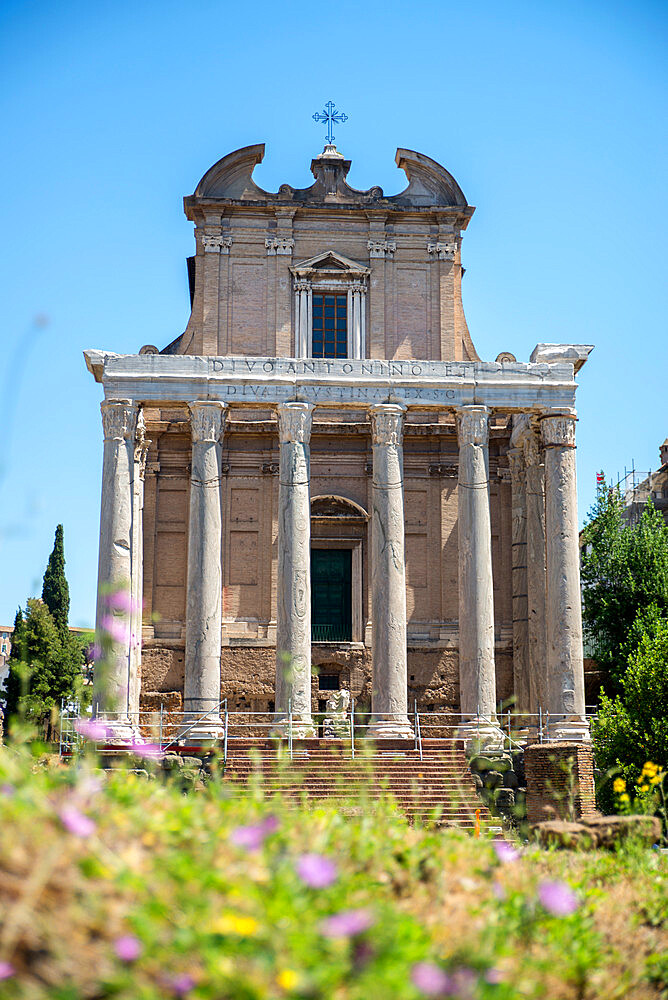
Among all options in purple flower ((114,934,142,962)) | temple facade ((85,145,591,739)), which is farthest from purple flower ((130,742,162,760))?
purple flower ((114,934,142,962))

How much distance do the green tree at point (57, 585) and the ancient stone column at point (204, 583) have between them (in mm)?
18607

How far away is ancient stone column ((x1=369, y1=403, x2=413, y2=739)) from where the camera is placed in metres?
25.0

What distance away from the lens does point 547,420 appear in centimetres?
2692

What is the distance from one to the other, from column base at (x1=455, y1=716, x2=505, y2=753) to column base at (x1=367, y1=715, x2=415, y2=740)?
3.81 feet

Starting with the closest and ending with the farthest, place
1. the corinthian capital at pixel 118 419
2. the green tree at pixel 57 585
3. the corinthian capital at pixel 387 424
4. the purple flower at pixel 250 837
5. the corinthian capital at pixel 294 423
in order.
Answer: the purple flower at pixel 250 837, the corinthian capital at pixel 118 419, the corinthian capital at pixel 294 423, the corinthian capital at pixel 387 424, the green tree at pixel 57 585

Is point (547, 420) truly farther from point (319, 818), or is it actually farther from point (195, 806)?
point (195, 806)

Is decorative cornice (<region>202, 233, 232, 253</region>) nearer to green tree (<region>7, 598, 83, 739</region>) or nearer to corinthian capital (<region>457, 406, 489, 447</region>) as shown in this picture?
corinthian capital (<region>457, 406, 489, 447</region>)

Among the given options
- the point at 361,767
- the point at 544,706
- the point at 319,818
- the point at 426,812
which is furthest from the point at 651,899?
the point at 544,706

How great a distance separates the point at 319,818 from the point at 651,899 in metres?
2.90

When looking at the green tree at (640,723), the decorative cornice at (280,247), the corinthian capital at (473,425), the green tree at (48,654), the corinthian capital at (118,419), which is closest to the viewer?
the green tree at (640,723)

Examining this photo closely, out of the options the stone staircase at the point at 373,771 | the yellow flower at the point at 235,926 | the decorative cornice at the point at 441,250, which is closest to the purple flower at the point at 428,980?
the yellow flower at the point at 235,926

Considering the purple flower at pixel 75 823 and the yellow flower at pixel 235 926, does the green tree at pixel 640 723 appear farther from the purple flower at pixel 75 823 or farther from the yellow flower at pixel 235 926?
the yellow flower at pixel 235 926

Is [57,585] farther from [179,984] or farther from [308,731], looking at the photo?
[179,984]

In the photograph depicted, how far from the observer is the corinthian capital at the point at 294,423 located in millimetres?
26062
